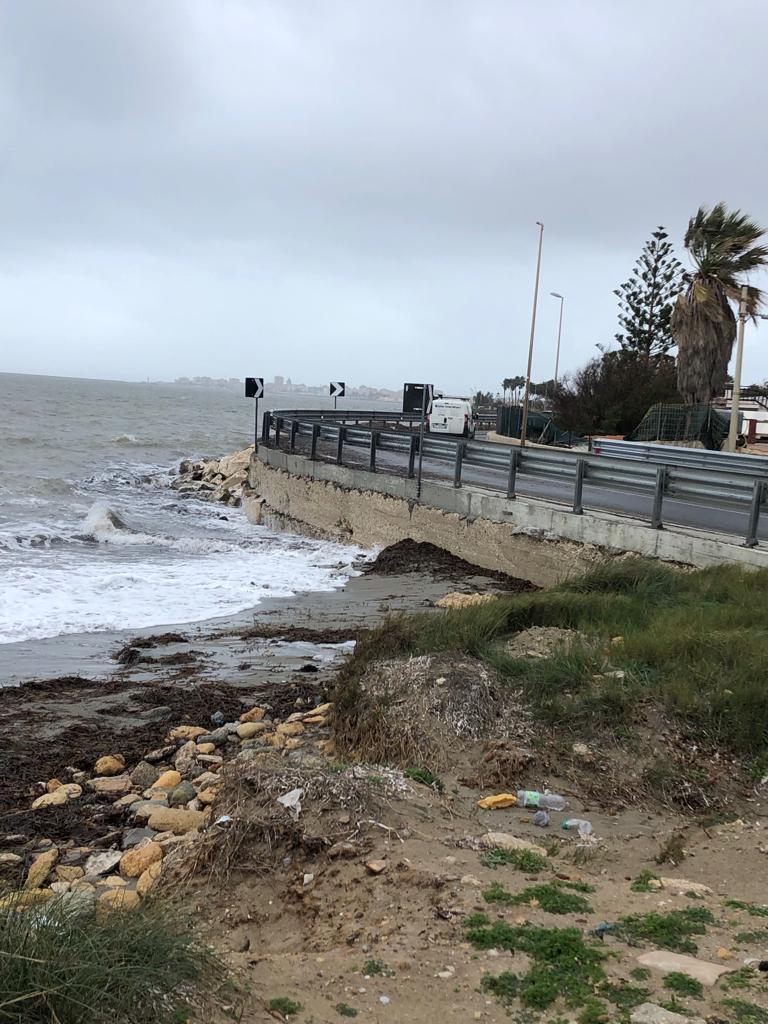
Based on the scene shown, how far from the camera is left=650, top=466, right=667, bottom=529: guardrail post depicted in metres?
11.2

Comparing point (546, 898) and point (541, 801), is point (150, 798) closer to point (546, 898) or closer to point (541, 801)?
point (541, 801)

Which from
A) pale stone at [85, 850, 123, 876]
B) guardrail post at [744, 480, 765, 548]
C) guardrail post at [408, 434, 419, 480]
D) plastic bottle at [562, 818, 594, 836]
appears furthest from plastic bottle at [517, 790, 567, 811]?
guardrail post at [408, 434, 419, 480]

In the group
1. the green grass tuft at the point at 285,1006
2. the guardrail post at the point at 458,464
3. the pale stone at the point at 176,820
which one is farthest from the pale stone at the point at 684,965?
the guardrail post at the point at 458,464

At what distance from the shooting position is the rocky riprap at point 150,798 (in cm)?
460

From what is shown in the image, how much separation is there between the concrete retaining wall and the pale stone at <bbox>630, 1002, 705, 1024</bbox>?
778cm

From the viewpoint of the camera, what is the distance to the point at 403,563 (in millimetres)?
15000

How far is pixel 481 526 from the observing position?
14.4 meters

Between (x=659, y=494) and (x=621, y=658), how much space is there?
197 inches

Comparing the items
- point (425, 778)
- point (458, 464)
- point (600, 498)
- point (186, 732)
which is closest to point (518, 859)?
point (425, 778)

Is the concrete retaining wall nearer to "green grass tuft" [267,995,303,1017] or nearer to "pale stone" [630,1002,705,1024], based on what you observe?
"pale stone" [630,1002,705,1024]

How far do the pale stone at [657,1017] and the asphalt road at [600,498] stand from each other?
886 centimetres

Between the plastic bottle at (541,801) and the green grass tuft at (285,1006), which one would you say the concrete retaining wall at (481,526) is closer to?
the plastic bottle at (541,801)

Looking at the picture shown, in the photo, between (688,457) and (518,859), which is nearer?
(518,859)

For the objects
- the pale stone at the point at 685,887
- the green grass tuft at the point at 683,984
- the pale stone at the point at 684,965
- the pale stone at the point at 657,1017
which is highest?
the pale stone at the point at 657,1017
